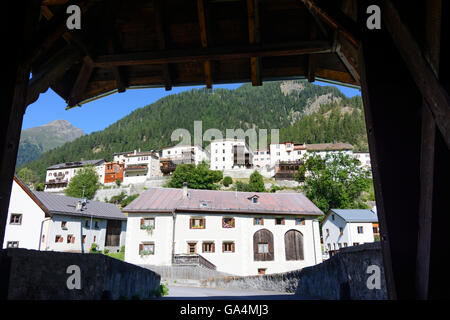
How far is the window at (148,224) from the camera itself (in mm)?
33219

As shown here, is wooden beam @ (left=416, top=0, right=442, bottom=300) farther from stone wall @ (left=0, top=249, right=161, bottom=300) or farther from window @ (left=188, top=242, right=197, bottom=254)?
window @ (left=188, top=242, right=197, bottom=254)

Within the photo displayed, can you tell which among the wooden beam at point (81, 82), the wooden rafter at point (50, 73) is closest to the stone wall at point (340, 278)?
the wooden rafter at point (50, 73)

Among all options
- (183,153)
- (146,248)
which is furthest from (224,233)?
(183,153)

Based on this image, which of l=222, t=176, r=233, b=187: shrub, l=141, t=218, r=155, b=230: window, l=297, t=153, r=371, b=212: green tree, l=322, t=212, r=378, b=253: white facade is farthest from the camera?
l=222, t=176, r=233, b=187: shrub

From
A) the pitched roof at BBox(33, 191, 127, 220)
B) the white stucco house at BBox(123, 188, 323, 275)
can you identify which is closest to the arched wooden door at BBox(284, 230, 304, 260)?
the white stucco house at BBox(123, 188, 323, 275)

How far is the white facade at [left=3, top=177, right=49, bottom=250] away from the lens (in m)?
32.4

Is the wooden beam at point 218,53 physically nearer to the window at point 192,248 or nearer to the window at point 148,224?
the window at point 192,248

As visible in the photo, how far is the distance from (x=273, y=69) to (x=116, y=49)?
2.83 m

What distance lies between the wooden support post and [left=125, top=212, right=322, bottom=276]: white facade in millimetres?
30527

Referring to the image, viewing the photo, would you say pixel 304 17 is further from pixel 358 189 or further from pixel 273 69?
pixel 358 189

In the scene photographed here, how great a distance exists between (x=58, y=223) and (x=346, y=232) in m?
35.3

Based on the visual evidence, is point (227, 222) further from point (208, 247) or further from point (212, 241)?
point (208, 247)

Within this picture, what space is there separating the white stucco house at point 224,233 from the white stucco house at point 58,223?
9.40 metres

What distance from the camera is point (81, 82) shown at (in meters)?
5.89
